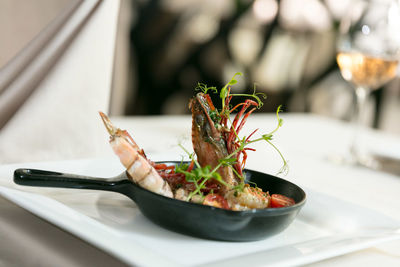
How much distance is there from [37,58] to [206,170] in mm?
389

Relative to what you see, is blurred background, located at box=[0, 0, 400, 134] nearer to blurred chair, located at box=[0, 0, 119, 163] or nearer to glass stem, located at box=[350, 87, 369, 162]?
blurred chair, located at box=[0, 0, 119, 163]

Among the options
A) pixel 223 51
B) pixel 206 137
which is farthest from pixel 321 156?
pixel 223 51

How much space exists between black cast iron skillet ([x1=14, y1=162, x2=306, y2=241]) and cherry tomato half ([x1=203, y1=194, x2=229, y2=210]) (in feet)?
0.16

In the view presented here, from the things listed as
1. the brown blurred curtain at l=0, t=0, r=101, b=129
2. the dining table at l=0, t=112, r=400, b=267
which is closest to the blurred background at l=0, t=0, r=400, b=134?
the brown blurred curtain at l=0, t=0, r=101, b=129

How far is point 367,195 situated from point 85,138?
49 cm

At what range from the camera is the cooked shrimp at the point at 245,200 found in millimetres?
554

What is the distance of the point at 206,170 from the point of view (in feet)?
1.83

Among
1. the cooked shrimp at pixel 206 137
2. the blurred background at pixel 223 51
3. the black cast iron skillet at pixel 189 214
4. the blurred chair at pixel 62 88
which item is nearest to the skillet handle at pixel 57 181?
the black cast iron skillet at pixel 189 214

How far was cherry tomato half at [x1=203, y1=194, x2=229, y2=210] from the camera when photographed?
54cm

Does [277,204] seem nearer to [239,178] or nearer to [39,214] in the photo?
[239,178]

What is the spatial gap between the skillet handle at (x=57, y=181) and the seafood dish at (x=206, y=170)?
0.10ft

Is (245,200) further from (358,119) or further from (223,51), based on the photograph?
(223,51)

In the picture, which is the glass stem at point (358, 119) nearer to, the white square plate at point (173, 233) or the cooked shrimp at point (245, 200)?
the white square plate at point (173, 233)

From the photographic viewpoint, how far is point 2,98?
749 mm
